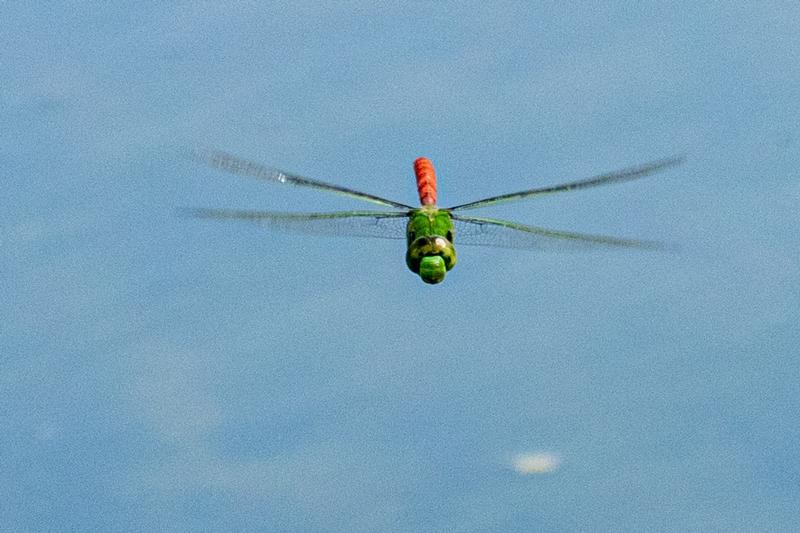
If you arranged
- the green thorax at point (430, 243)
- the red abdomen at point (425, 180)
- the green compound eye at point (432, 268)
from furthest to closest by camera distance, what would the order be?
the red abdomen at point (425, 180) → the green thorax at point (430, 243) → the green compound eye at point (432, 268)

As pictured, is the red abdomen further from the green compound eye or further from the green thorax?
the green compound eye

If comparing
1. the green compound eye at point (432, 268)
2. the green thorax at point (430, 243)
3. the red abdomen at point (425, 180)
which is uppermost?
the red abdomen at point (425, 180)

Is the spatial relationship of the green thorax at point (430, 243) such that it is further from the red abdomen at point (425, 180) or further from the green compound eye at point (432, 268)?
the red abdomen at point (425, 180)

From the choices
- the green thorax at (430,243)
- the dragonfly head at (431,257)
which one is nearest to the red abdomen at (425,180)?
the green thorax at (430,243)

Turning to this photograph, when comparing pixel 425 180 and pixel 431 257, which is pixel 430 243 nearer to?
pixel 431 257

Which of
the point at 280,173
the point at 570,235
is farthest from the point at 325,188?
the point at 570,235

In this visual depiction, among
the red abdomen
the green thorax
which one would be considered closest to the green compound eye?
the green thorax

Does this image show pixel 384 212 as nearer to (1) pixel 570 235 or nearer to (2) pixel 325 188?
(2) pixel 325 188
